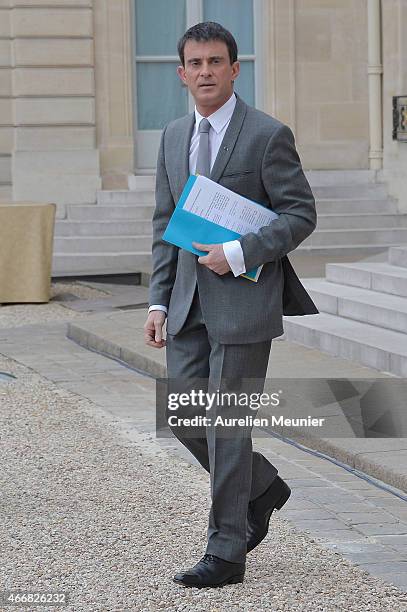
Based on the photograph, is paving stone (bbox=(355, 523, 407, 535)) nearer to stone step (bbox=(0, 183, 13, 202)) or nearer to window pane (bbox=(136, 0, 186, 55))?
stone step (bbox=(0, 183, 13, 202))

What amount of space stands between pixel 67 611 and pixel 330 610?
802 millimetres

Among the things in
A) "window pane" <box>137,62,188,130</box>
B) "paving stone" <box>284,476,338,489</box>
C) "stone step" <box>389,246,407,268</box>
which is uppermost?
"window pane" <box>137,62,188,130</box>

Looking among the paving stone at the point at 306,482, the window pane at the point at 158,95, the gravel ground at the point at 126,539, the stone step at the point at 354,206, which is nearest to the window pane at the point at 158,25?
the window pane at the point at 158,95

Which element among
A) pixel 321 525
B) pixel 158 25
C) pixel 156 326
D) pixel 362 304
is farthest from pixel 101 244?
pixel 156 326

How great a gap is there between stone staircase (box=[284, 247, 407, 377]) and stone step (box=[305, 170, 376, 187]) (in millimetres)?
6110

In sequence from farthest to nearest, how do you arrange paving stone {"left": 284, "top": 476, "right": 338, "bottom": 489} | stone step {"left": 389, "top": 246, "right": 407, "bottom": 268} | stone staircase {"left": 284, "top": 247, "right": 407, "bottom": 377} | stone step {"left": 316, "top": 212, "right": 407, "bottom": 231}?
stone step {"left": 316, "top": 212, "right": 407, "bottom": 231}
stone step {"left": 389, "top": 246, "right": 407, "bottom": 268}
stone staircase {"left": 284, "top": 247, "right": 407, "bottom": 377}
paving stone {"left": 284, "top": 476, "right": 338, "bottom": 489}

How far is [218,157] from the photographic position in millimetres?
4238

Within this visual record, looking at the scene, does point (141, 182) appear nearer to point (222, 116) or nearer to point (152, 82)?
point (152, 82)

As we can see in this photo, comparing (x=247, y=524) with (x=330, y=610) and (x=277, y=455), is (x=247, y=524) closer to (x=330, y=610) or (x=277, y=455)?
(x=330, y=610)

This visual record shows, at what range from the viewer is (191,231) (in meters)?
4.22

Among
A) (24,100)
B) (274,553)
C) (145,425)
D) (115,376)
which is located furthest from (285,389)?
(24,100)

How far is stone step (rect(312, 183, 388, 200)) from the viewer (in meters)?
17.1

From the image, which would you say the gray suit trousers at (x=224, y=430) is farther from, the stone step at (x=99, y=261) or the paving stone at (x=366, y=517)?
the stone step at (x=99, y=261)

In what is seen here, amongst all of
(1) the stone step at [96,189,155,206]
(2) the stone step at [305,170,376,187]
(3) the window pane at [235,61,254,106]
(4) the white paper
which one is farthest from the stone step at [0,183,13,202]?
(4) the white paper
